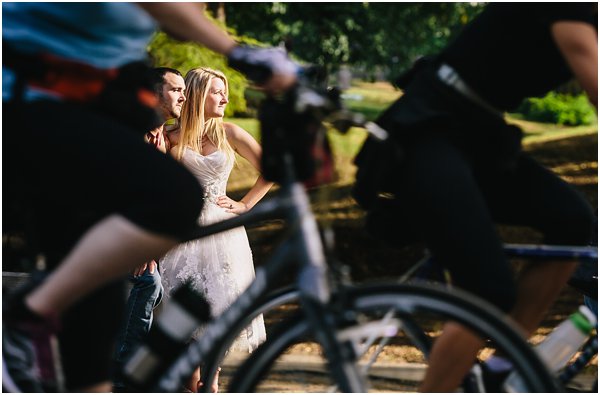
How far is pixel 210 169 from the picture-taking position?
220 inches

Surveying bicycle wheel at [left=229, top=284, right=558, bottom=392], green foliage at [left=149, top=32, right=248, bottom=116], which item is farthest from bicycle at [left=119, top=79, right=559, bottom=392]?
green foliage at [left=149, top=32, right=248, bottom=116]

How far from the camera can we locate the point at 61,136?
2342 millimetres

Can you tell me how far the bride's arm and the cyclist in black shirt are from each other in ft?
8.22

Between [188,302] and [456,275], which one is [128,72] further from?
[456,275]

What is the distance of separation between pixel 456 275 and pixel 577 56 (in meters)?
0.66

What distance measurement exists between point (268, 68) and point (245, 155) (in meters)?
3.15

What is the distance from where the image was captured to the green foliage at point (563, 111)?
2686cm

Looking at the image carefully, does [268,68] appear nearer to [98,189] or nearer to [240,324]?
[98,189]

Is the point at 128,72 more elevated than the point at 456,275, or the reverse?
the point at 128,72

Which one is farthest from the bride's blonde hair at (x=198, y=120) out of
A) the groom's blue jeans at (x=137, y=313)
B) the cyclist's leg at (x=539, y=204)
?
the cyclist's leg at (x=539, y=204)

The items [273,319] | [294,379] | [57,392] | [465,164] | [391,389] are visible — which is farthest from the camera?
[273,319]

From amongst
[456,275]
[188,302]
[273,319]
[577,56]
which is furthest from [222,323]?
[273,319]

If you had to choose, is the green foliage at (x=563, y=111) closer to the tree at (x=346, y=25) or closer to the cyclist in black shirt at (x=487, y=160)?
the tree at (x=346, y=25)

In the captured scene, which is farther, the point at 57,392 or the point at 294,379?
the point at 294,379
